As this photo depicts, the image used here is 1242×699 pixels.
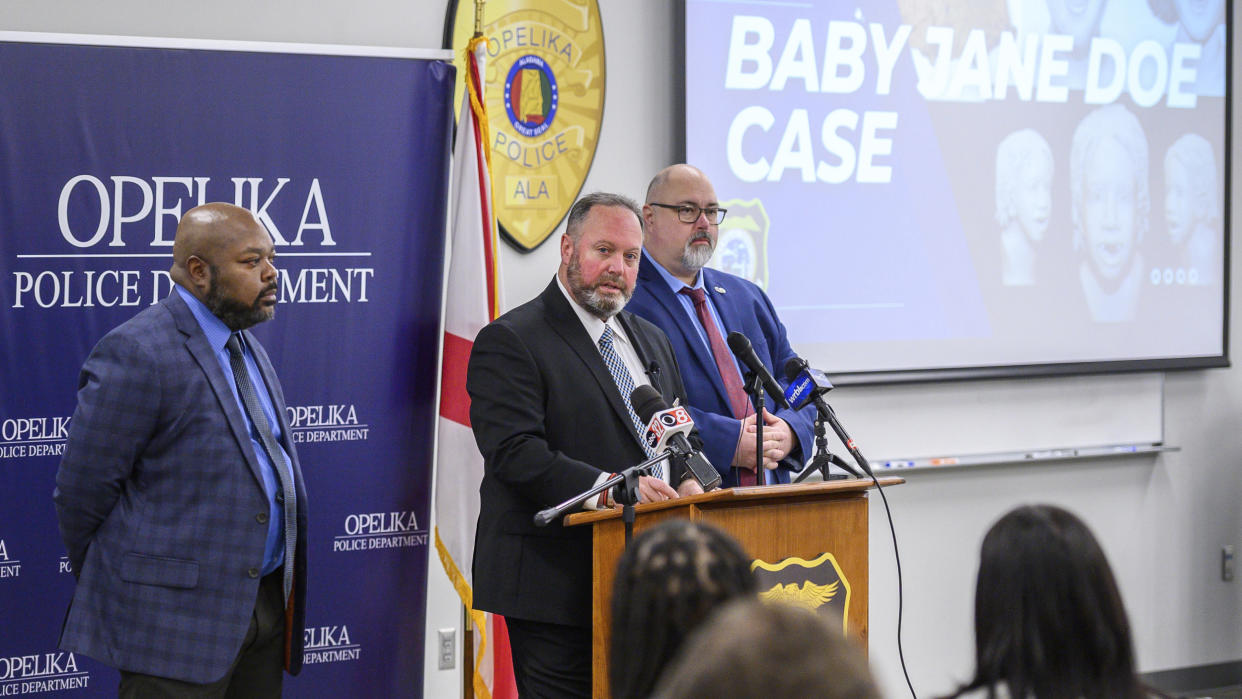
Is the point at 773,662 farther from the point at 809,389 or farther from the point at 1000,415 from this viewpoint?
the point at 1000,415

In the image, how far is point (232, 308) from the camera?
279 cm

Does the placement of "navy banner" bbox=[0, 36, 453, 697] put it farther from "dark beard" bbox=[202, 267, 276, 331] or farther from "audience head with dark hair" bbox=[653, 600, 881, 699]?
"audience head with dark hair" bbox=[653, 600, 881, 699]

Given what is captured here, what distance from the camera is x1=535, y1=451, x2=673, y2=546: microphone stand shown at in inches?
95.3

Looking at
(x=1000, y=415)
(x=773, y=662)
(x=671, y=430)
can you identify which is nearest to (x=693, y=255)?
(x=671, y=430)

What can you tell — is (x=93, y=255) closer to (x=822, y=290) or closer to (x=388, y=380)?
(x=388, y=380)

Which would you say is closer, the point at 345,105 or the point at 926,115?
the point at 345,105

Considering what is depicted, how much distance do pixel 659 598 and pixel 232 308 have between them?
1.84 m

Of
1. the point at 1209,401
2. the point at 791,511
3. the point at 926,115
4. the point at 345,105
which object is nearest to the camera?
the point at 791,511

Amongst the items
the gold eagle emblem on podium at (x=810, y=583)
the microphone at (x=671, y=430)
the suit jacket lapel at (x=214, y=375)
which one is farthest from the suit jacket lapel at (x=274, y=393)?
the gold eagle emblem on podium at (x=810, y=583)

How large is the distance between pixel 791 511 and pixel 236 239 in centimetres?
145

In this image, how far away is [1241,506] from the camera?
220 inches

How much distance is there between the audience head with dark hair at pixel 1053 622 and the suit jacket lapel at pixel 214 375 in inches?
71.8

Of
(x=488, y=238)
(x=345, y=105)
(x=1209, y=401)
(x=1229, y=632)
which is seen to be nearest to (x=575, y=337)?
(x=488, y=238)

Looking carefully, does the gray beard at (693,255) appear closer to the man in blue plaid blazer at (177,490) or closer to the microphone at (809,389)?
the microphone at (809,389)
